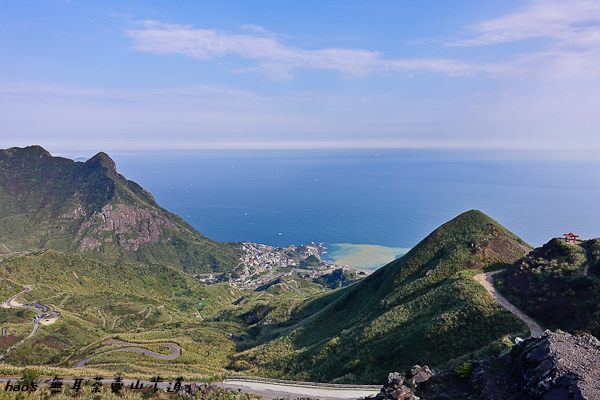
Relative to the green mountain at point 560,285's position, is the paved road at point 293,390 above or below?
below

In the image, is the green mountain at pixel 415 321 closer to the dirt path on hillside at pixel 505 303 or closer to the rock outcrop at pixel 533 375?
the dirt path on hillside at pixel 505 303

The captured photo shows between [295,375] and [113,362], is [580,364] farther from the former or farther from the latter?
[113,362]

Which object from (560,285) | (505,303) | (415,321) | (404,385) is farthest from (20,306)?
(560,285)

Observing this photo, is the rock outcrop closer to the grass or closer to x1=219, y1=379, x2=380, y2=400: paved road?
the grass

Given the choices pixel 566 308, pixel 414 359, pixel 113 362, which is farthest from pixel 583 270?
pixel 113 362

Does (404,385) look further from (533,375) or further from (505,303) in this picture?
(505,303)

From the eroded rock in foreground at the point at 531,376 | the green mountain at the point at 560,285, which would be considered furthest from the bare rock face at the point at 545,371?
the green mountain at the point at 560,285
